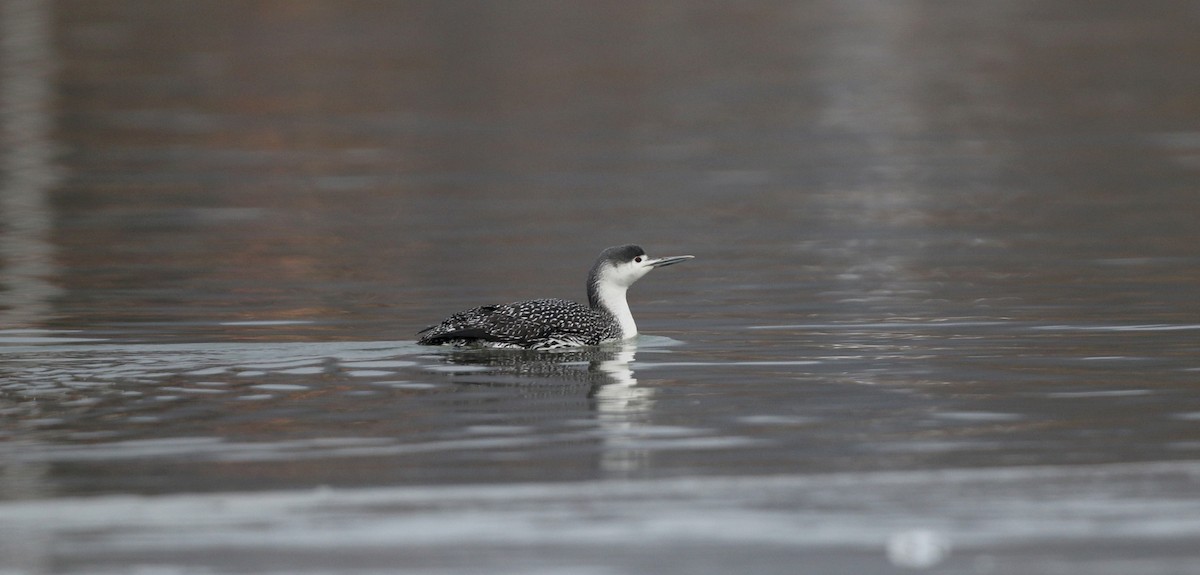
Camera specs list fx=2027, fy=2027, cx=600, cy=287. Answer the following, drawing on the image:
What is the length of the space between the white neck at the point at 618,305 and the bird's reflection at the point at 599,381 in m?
0.11

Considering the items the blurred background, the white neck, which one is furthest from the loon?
the blurred background

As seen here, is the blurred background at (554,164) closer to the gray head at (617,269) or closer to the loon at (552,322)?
the loon at (552,322)

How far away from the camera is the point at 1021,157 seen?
28078mm

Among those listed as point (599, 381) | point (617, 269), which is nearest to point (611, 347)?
point (617, 269)

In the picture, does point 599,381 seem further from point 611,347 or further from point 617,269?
point 617,269

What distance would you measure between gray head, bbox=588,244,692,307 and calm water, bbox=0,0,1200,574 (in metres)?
0.56

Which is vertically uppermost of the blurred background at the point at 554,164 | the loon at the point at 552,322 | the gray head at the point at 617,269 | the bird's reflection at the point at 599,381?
the blurred background at the point at 554,164

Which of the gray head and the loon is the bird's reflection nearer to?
the loon

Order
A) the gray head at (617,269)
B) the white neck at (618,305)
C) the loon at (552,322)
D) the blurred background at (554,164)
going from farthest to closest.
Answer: the blurred background at (554,164), the gray head at (617,269), the white neck at (618,305), the loon at (552,322)

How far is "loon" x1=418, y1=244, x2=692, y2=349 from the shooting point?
45.9ft

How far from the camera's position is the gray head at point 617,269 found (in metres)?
14.9

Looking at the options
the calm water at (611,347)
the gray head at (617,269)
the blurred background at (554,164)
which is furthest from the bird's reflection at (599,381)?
the blurred background at (554,164)

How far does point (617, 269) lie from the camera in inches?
592

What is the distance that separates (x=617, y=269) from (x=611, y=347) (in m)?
0.81
